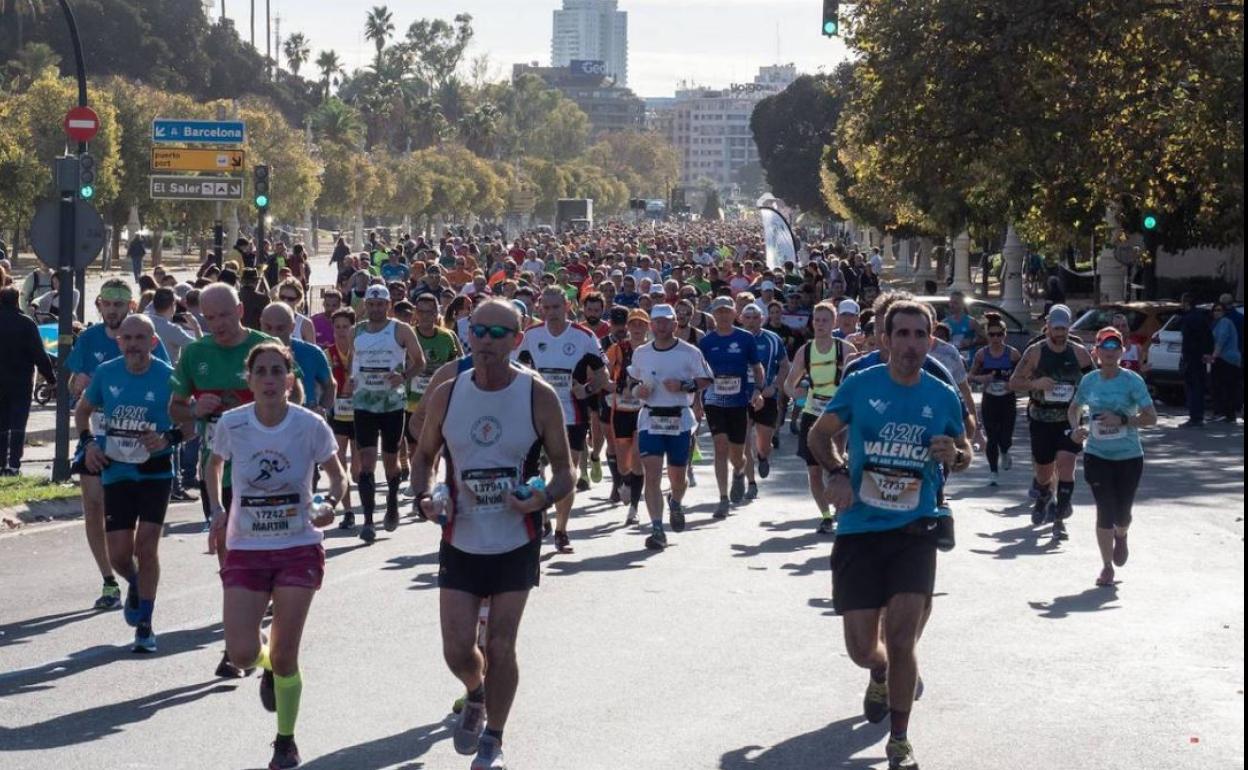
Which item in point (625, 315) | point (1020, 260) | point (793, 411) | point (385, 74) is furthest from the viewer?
point (385, 74)

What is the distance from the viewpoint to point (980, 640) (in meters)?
10.3

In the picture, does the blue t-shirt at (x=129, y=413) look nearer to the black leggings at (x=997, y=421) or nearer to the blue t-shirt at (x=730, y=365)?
the blue t-shirt at (x=730, y=365)

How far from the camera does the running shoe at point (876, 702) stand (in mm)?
8109

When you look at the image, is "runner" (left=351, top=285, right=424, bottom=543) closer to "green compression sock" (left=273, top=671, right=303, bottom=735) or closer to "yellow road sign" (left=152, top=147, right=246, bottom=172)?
"green compression sock" (left=273, top=671, right=303, bottom=735)

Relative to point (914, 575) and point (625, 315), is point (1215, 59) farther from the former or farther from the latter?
point (914, 575)

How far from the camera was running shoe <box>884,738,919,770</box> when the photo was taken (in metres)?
7.38

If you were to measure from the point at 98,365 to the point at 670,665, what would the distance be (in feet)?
13.1

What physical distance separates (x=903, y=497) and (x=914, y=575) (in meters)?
0.31

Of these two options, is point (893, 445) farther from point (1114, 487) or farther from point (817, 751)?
point (1114, 487)

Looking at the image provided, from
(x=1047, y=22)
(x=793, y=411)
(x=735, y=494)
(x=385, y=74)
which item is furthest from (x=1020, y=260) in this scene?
(x=385, y=74)

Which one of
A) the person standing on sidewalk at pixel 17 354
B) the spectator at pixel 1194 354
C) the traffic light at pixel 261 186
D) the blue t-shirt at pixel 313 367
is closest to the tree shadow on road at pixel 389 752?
the blue t-shirt at pixel 313 367

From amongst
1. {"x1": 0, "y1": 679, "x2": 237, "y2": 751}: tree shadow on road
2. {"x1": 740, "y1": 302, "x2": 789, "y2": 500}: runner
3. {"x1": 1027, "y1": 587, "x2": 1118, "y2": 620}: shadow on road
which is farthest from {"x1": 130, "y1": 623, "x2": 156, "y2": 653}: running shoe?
{"x1": 740, "y1": 302, "x2": 789, "y2": 500}: runner

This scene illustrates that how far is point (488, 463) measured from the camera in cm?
708

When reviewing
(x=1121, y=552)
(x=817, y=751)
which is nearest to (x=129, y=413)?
(x=817, y=751)
